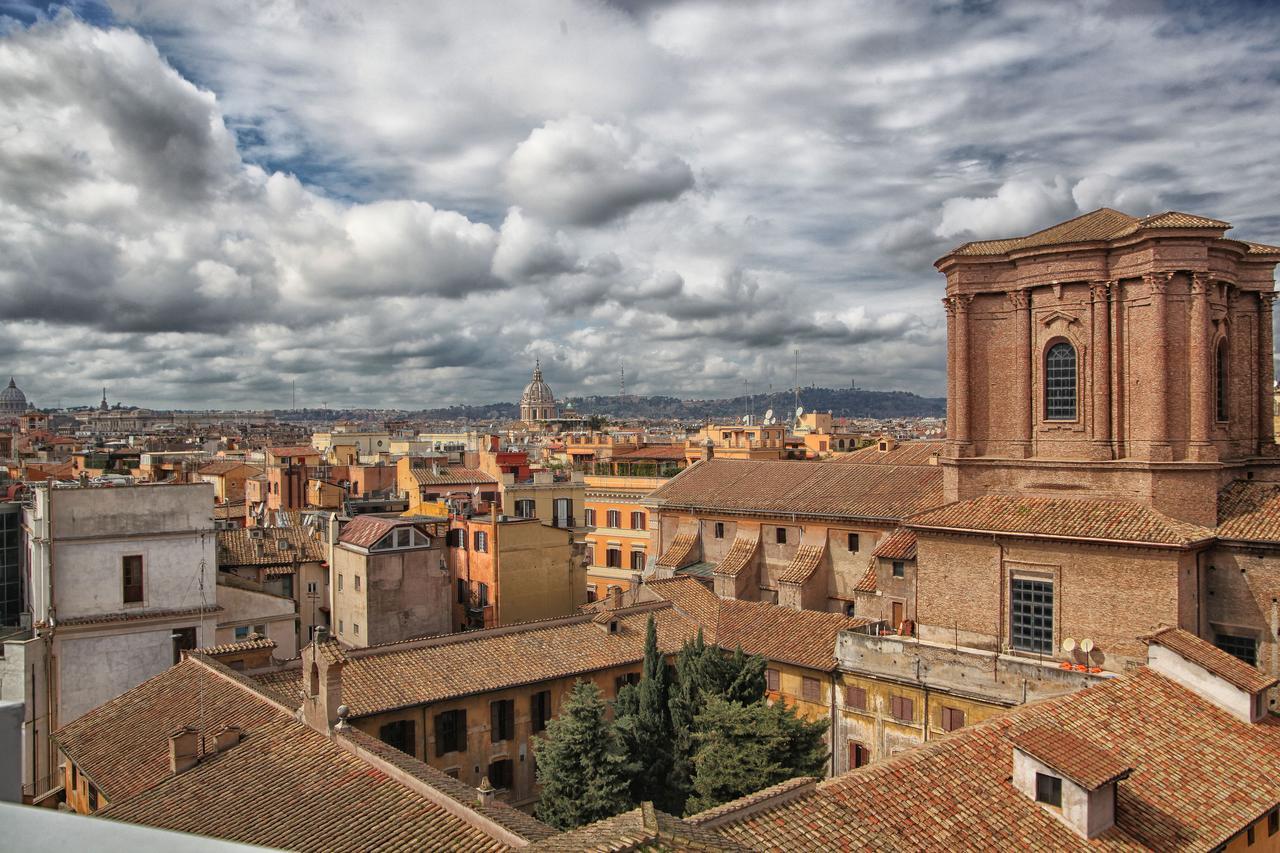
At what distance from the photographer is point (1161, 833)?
52.6 ft

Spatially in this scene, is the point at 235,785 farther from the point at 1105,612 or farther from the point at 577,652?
the point at 1105,612

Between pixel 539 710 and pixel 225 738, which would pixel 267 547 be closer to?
pixel 539 710

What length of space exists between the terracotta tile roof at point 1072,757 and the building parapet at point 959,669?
6513 mm

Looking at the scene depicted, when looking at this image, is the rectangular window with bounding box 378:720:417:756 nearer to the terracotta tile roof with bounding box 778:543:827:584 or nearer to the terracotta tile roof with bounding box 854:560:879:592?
the terracotta tile roof with bounding box 854:560:879:592

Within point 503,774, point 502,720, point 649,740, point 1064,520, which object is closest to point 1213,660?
point 1064,520

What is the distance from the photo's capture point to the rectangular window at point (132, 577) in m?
30.3

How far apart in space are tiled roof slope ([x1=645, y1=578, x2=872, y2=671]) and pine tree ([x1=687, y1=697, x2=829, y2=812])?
6798 mm

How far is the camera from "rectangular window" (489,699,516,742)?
2645 centimetres

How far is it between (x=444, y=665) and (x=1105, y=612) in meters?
18.9

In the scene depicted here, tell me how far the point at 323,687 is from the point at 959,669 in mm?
16674

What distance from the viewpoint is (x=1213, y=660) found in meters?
21.2

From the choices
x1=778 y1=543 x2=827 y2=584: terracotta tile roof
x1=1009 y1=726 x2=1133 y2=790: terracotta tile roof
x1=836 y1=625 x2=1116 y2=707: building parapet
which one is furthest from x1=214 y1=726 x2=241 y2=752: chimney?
x1=778 y1=543 x2=827 y2=584: terracotta tile roof

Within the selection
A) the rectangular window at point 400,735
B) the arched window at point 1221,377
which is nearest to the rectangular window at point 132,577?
the rectangular window at point 400,735

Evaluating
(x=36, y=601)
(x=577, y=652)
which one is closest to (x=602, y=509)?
(x=577, y=652)
